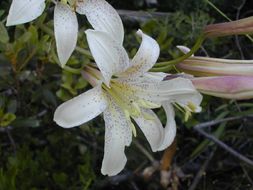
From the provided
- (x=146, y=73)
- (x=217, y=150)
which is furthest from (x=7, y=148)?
(x=146, y=73)

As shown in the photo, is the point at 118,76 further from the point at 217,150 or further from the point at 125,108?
the point at 217,150

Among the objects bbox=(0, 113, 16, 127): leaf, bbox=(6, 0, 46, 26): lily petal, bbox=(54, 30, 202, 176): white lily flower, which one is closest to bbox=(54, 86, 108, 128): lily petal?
bbox=(54, 30, 202, 176): white lily flower

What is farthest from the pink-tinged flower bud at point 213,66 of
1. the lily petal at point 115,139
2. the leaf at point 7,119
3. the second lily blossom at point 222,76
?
the leaf at point 7,119

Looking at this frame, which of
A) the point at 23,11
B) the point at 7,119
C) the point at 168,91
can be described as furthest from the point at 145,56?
the point at 7,119

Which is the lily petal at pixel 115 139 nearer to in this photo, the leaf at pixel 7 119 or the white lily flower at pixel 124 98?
the white lily flower at pixel 124 98

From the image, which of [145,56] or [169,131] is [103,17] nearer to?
[145,56]

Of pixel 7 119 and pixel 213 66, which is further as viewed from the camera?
pixel 7 119

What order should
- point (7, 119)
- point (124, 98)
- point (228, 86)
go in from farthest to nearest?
point (7, 119)
point (124, 98)
point (228, 86)
